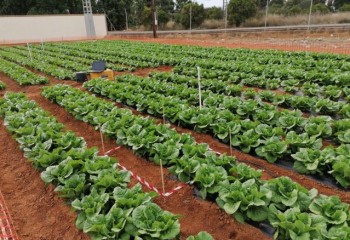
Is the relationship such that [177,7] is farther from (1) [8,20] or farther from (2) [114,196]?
(2) [114,196]

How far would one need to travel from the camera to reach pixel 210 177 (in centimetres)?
408

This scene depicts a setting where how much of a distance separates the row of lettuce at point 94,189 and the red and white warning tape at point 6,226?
2.27 ft

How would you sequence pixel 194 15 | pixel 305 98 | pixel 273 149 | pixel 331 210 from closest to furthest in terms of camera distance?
1. pixel 331 210
2. pixel 273 149
3. pixel 305 98
4. pixel 194 15

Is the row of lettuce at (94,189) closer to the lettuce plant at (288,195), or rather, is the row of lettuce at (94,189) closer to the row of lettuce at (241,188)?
the row of lettuce at (241,188)

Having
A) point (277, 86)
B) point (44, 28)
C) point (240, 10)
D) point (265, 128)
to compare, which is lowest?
point (277, 86)

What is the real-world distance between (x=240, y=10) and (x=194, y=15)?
770cm

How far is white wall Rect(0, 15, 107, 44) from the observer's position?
37.9 metres

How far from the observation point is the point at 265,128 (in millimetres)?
5652

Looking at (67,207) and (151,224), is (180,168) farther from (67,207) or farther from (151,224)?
(67,207)

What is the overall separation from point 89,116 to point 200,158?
11.6 feet

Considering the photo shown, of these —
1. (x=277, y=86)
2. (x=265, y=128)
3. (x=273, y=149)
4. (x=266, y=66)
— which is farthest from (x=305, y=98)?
(x=266, y=66)

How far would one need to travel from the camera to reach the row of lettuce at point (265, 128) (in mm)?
4719

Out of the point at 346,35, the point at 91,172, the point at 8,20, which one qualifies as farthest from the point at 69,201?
the point at 8,20

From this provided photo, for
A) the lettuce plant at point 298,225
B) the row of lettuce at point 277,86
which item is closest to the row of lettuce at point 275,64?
the row of lettuce at point 277,86
